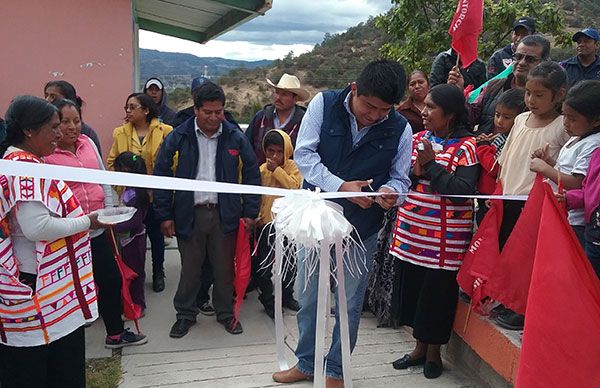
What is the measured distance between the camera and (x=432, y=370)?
3623mm

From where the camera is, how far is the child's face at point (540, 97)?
3.02 m

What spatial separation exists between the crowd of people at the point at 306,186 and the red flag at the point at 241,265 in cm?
8

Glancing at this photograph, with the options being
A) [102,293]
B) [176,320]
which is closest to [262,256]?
[176,320]

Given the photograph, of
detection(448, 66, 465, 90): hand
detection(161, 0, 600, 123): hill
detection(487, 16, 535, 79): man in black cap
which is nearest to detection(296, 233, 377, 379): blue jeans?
detection(448, 66, 465, 90): hand

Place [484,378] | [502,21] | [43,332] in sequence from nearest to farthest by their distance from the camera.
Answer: [43,332], [484,378], [502,21]

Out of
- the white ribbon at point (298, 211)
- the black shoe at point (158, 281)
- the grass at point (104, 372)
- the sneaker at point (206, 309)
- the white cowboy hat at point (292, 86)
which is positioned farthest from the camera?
the black shoe at point (158, 281)

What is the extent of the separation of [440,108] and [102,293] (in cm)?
279

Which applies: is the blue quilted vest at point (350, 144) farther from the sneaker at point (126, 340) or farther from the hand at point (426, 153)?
the sneaker at point (126, 340)

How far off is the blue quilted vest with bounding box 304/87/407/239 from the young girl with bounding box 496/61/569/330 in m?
0.72

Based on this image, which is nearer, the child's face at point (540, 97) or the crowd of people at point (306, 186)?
the crowd of people at point (306, 186)

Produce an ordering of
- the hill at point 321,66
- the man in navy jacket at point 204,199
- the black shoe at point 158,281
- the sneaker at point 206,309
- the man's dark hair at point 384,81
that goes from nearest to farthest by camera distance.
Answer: the man's dark hair at point 384,81 < the man in navy jacket at point 204,199 < the sneaker at point 206,309 < the black shoe at point 158,281 < the hill at point 321,66

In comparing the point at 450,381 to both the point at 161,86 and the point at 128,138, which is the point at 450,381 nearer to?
the point at 128,138

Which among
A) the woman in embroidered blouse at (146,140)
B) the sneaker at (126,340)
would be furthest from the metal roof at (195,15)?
the sneaker at (126,340)

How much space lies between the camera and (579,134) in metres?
2.80
